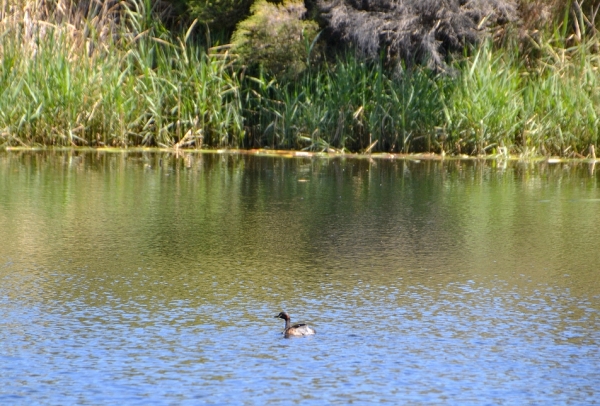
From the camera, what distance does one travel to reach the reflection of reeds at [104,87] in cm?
1608

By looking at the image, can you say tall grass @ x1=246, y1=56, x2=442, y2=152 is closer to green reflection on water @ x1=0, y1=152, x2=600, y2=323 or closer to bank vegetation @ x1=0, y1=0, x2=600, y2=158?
bank vegetation @ x1=0, y1=0, x2=600, y2=158

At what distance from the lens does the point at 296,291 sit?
7.06m

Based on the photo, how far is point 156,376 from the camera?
204 inches

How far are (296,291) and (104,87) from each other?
33.2 feet

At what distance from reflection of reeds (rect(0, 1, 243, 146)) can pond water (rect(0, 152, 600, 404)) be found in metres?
3.50

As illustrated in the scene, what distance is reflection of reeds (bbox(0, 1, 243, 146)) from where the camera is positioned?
1608cm

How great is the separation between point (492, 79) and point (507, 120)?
73cm

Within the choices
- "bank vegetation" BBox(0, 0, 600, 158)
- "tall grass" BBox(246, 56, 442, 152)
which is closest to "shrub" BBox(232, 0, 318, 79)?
"bank vegetation" BBox(0, 0, 600, 158)

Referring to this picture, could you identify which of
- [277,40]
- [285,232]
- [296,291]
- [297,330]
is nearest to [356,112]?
[277,40]

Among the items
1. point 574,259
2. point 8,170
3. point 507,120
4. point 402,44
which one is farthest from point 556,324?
point 402,44

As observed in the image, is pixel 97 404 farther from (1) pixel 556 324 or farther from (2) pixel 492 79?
(2) pixel 492 79

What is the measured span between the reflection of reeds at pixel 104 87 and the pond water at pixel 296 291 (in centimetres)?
350

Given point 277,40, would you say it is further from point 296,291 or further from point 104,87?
point 296,291

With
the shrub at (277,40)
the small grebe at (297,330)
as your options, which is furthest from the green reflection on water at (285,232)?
the shrub at (277,40)
